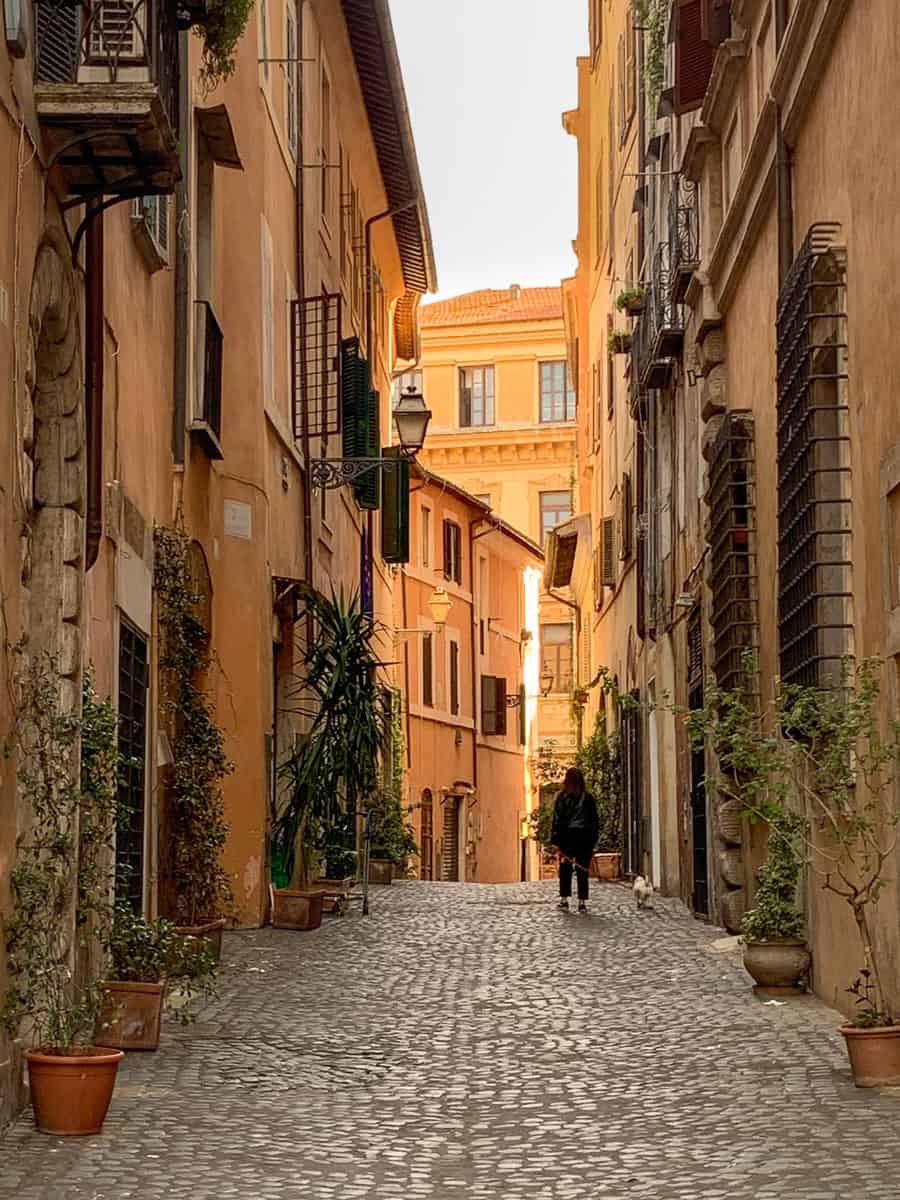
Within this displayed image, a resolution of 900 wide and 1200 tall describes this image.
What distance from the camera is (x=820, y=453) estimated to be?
38.7 ft

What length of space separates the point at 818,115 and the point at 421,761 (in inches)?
1117

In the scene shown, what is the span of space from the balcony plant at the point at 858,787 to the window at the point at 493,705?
116ft

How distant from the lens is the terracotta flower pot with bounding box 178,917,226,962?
520 inches

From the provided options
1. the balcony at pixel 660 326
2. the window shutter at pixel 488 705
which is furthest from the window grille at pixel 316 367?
the window shutter at pixel 488 705

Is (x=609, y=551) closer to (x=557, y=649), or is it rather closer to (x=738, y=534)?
(x=738, y=534)

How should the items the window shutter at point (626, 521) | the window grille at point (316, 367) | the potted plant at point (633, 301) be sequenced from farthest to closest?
the window shutter at point (626, 521)
the potted plant at point (633, 301)
the window grille at point (316, 367)

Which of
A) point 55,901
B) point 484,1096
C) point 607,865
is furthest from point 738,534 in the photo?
point 607,865

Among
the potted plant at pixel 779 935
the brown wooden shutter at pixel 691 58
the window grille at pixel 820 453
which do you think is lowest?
the potted plant at pixel 779 935

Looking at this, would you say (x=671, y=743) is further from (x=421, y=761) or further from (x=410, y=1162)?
(x=421, y=761)

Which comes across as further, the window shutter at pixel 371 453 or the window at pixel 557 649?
the window at pixel 557 649

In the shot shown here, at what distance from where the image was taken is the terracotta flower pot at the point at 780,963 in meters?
12.6

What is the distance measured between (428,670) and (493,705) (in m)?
6.41

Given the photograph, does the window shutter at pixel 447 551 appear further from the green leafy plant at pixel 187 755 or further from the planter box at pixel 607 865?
the green leafy plant at pixel 187 755

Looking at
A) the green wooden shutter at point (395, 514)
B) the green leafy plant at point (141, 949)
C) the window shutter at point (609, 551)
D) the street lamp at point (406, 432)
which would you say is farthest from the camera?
the window shutter at point (609, 551)
